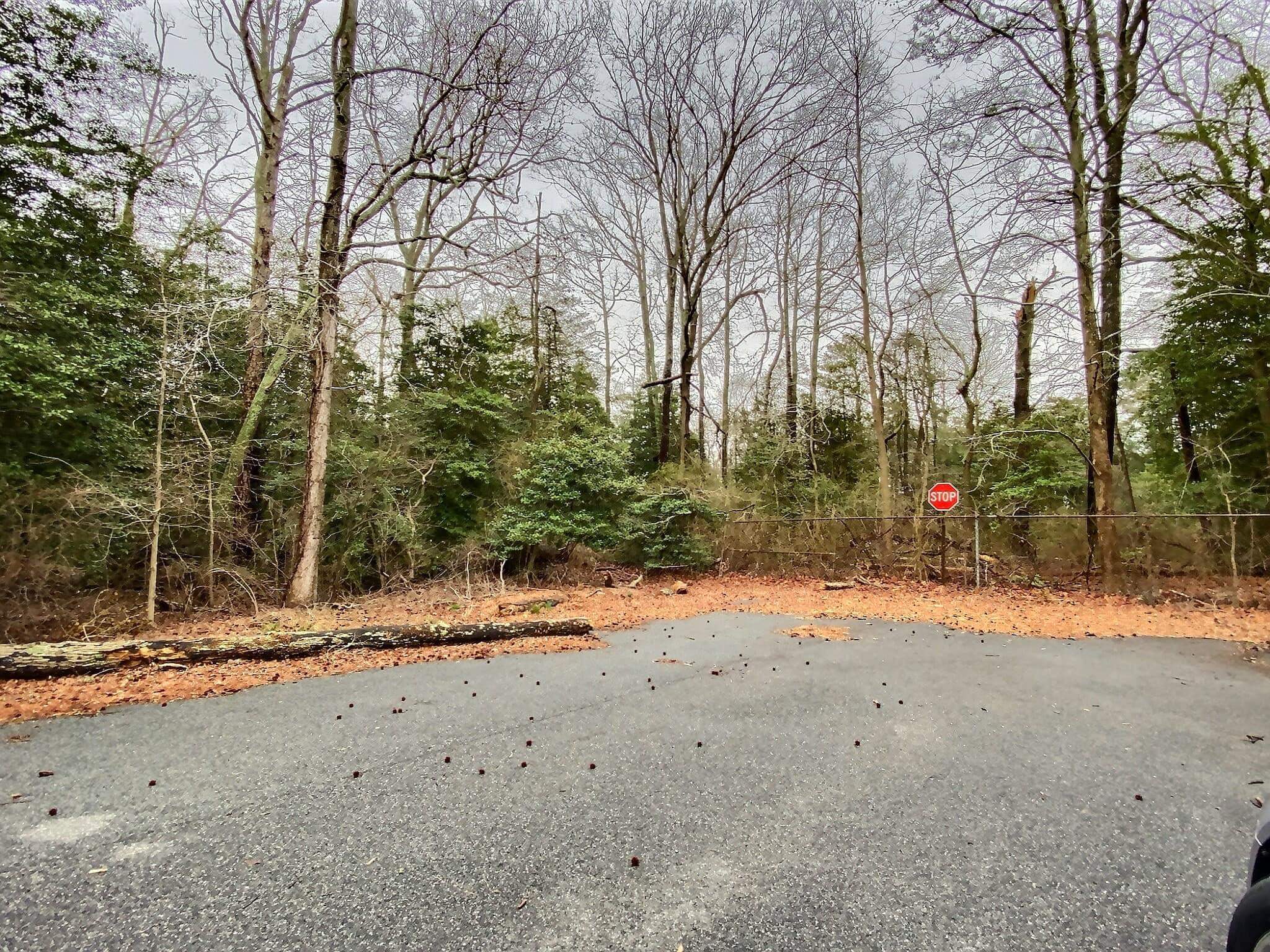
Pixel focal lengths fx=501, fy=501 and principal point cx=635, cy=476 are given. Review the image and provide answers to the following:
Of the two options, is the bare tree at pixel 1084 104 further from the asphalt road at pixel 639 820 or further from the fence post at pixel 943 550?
the asphalt road at pixel 639 820

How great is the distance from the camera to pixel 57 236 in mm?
6473

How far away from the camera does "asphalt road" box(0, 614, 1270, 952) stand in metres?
1.47

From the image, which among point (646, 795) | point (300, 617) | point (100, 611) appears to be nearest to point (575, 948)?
point (646, 795)

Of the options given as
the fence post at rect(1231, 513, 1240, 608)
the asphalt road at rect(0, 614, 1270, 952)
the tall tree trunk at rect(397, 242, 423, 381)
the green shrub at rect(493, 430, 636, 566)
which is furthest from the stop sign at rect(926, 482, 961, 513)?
the tall tree trunk at rect(397, 242, 423, 381)

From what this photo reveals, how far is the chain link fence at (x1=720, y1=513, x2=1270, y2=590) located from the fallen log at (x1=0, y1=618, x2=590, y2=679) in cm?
676

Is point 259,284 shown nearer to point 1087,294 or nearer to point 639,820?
point 639,820

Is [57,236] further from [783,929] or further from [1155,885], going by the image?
[1155,885]

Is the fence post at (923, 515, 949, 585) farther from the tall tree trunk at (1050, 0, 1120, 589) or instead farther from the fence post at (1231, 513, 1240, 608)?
the fence post at (1231, 513, 1240, 608)

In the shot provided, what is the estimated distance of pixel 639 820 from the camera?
2.01m

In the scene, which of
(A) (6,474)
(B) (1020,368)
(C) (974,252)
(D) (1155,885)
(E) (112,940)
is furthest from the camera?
(B) (1020,368)

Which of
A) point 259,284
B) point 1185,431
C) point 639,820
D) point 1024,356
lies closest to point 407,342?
point 259,284

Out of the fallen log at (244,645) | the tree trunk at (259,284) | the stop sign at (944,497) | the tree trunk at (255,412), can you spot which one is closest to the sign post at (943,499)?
the stop sign at (944,497)

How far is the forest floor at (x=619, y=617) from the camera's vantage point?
3.58 meters

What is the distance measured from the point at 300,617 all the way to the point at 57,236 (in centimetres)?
590
